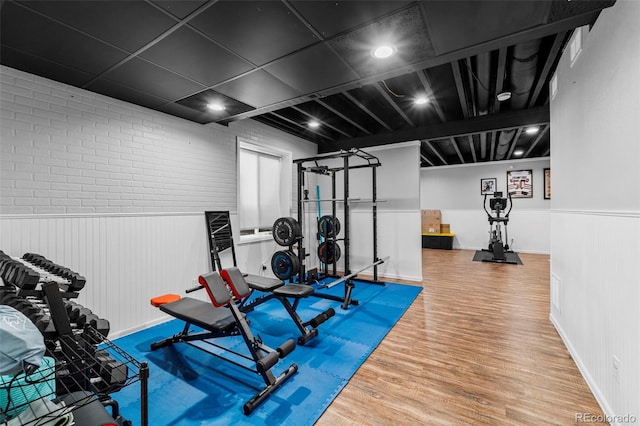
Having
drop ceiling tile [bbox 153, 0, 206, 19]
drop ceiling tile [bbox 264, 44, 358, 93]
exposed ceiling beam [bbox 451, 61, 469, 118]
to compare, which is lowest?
Result: drop ceiling tile [bbox 153, 0, 206, 19]

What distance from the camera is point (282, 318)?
3.67 metres

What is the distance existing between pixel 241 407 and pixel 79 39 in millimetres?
3034

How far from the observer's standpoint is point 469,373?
2424 millimetres

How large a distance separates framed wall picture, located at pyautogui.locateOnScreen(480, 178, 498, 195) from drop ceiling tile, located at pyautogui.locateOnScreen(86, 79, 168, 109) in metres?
9.37

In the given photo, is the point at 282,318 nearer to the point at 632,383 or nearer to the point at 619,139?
the point at 632,383

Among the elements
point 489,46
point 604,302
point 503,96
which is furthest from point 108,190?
point 503,96

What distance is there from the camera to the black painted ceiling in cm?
187

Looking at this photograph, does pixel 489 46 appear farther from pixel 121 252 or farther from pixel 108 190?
pixel 121 252

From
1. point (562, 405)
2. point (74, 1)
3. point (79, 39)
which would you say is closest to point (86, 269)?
point (79, 39)

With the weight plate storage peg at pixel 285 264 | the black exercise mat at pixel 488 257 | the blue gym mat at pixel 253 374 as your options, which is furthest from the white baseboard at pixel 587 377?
the black exercise mat at pixel 488 257

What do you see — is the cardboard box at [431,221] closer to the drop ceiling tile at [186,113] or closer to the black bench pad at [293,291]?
the black bench pad at [293,291]

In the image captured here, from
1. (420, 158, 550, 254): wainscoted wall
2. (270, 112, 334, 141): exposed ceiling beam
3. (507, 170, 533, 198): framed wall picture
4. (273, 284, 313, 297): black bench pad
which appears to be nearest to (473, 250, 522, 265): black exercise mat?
(420, 158, 550, 254): wainscoted wall

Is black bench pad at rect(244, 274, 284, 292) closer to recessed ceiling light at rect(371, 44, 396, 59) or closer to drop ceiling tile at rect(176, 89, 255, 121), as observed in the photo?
drop ceiling tile at rect(176, 89, 255, 121)

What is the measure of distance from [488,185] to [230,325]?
30.9 ft
